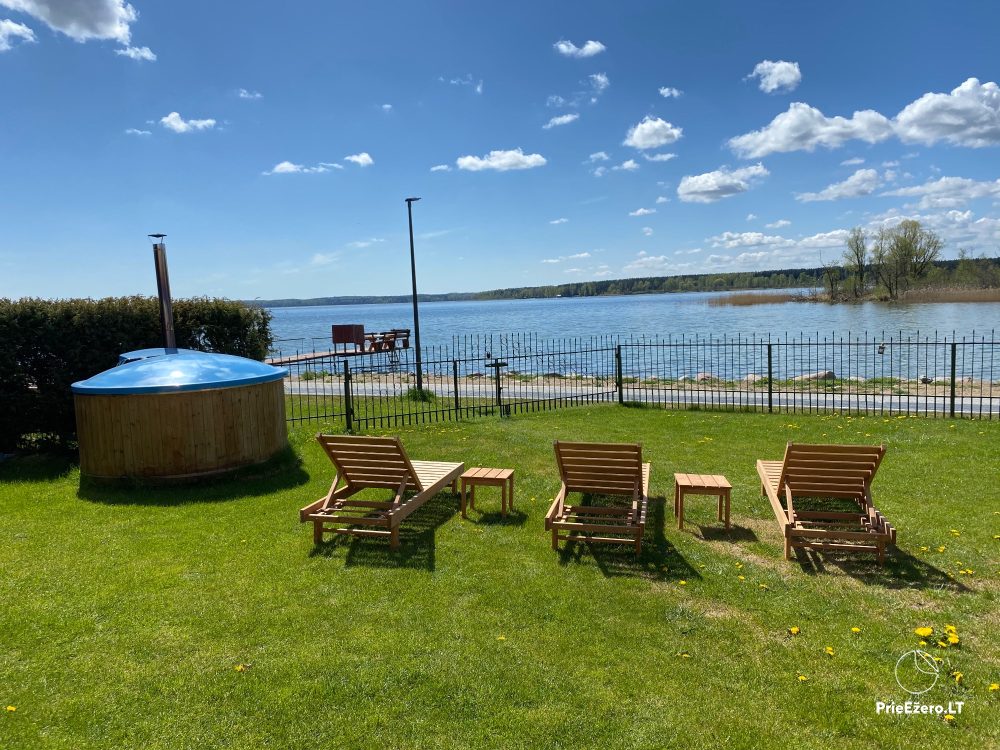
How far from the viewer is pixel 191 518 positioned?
7543mm

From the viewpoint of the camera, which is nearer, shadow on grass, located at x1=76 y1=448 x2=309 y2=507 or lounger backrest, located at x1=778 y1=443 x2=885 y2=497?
lounger backrest, located at x1=778 y1=443 x2=885 y2=497

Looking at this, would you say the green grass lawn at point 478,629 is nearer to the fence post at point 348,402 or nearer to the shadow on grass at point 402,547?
the shadow on grass at point 402,547

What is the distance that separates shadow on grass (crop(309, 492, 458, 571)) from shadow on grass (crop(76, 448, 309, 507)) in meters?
2.35

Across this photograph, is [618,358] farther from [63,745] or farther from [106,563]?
[63,745]

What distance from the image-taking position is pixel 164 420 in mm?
8750

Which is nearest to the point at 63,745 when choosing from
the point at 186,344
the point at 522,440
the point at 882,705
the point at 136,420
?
the point at 882,705

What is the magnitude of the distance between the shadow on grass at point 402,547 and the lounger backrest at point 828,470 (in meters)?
3.68

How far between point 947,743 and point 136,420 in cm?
903

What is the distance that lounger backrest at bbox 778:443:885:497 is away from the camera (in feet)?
20.9

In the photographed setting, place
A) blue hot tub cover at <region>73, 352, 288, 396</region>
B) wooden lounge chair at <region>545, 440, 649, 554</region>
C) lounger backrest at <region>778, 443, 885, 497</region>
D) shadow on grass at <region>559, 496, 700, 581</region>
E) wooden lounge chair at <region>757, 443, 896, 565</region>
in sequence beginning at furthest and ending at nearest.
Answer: blue hot tub cover at <region>73, 352, 288, 396</region>
wooden lounge chair at <region>545, 440, 649, 554</region>
lounger backrest at <region>778, 443, 885, 497</region>
wooden lounge chair at <region>757, 443, 896, 565</region>
shadow on grass at <region>559, 496, 700, 581</region>

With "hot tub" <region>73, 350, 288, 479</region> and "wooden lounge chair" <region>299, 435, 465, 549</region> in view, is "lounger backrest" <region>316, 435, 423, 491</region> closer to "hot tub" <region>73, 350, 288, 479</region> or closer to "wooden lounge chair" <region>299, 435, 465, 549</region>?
"wooden lounge chair" <region>299, 435, 465, 549</region>
